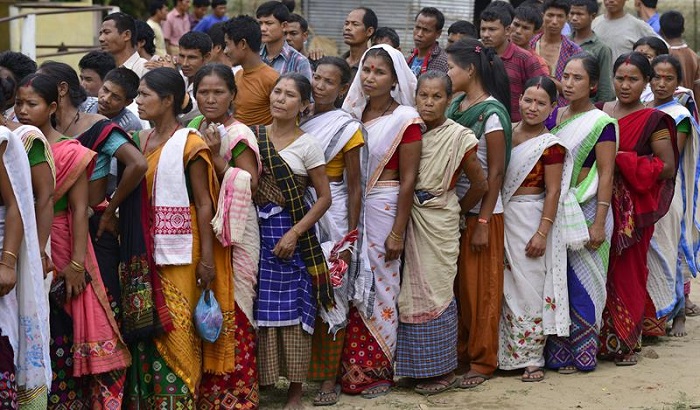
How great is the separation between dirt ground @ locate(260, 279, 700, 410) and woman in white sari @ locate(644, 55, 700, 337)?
21.8 inches

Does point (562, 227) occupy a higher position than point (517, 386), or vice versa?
point (562, 227)

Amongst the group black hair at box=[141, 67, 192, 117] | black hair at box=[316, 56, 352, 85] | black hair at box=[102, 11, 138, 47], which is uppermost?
black hair at box=[102, 11, 138, 47]

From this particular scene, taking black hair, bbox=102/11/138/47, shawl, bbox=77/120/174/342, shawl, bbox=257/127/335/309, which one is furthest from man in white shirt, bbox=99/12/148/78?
shawl, bbox=77/120/174/342

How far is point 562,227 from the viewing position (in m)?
6.25

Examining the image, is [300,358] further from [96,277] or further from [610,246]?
[610,246]

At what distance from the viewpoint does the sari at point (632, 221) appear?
21.3ft

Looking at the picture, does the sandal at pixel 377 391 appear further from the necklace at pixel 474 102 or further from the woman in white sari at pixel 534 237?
the necklace at pixel 474 102

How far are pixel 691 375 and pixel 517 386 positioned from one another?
1.05 metres

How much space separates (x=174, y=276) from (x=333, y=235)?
946 millimetres

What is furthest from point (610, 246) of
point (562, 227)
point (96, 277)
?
point (96, 277)

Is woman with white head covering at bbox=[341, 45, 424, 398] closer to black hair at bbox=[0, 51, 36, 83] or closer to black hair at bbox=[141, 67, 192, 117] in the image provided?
black hair at bbox=[141, 67, 192, 117]

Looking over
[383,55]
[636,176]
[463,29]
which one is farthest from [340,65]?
[463,29]

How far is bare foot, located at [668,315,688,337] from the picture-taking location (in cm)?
736

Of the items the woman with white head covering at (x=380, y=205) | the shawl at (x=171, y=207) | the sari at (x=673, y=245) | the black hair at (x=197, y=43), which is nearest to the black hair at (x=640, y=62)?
the sari at (x=673, y=245)
